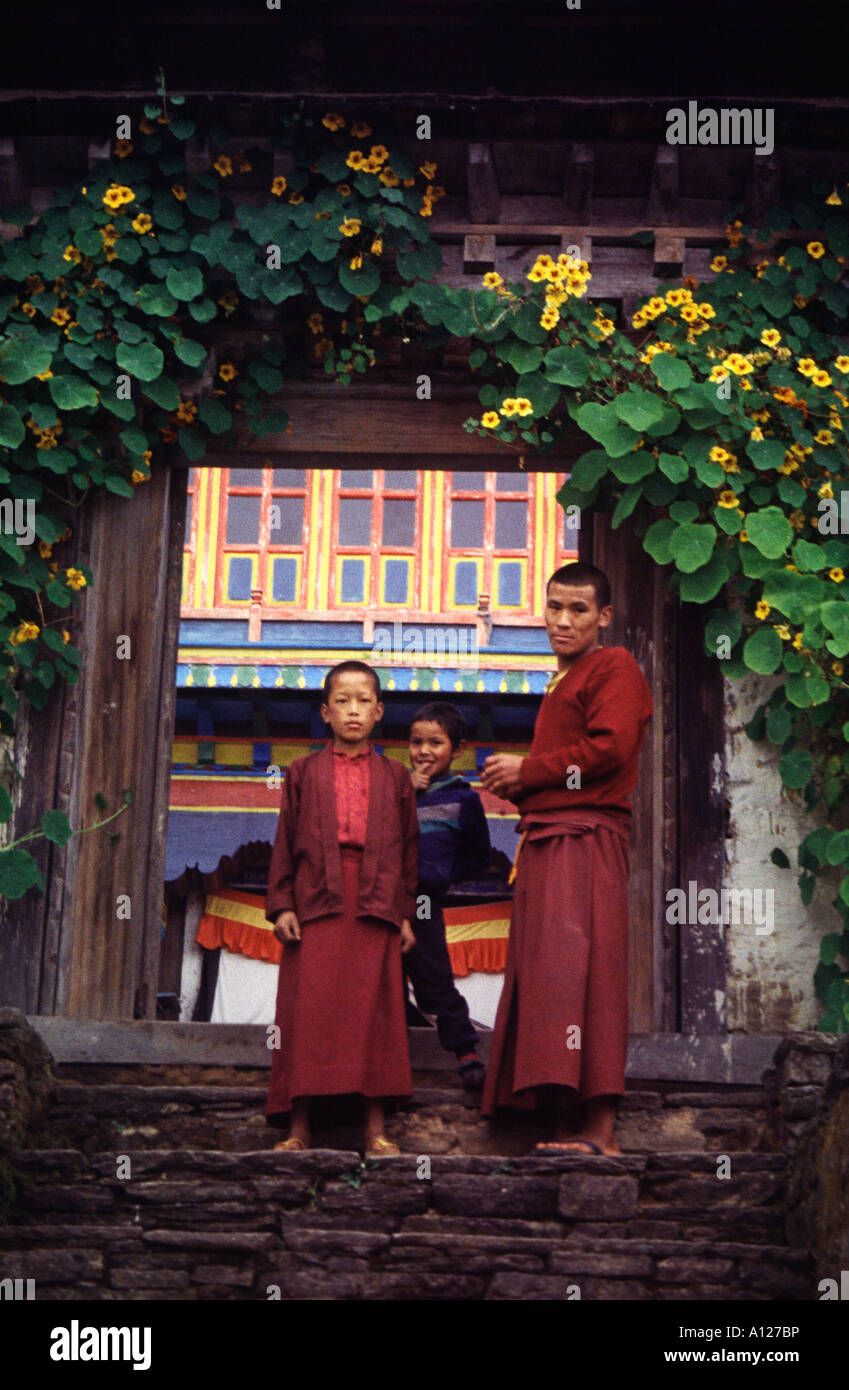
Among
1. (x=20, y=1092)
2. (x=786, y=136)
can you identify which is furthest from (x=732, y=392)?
(x=20, y=1092)

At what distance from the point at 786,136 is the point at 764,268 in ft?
1.64

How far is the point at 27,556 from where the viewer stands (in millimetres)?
6812

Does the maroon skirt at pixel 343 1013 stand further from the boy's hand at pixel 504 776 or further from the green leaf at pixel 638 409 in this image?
the green leaf at pixel 638 409

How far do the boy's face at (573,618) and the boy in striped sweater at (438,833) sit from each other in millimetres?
790

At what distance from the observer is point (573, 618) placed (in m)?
6.11

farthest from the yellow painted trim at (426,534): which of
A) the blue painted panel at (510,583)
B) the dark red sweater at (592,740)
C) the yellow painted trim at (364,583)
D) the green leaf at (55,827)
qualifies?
the dark red sweater at (592,740)

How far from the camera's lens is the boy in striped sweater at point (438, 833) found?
6.35 m

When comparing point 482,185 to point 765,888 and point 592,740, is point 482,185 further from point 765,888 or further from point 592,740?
point 765,888

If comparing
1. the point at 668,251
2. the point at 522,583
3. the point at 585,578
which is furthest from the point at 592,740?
the point at 522,583

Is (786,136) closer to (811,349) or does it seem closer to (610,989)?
(811,349)

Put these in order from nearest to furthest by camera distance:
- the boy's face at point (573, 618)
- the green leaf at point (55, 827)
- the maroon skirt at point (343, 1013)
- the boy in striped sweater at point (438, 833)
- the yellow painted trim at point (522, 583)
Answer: the maroon skirt at point (343, 1013)
the boy's face at point (573, 618)
the boy in striped sweater at point (438, 833)
the green leaf at point (55, 827)
the yellow painted trim at point (522, 583)

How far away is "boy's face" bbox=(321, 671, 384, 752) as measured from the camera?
20.1 feet

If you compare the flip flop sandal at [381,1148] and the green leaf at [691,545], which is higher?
the green leaf at [691,545]

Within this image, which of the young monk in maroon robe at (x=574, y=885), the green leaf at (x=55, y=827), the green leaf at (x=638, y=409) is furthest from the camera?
the green leaf at (x=638, y=409)
